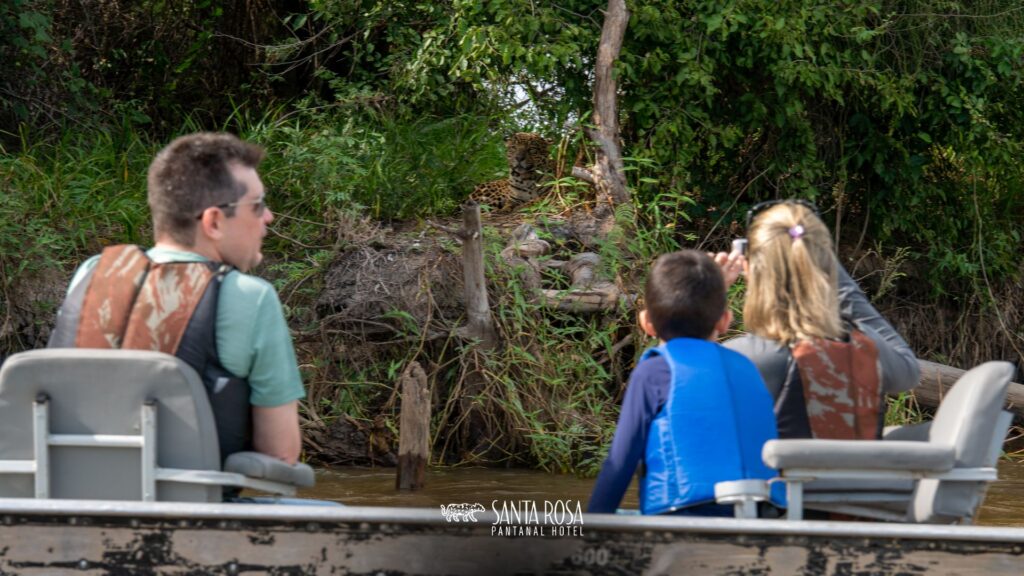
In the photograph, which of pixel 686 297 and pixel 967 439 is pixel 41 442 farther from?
pixel 967 439

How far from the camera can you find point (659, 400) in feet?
10.0

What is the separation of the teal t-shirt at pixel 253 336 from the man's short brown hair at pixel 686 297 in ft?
3.07

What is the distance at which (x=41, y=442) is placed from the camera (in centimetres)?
281

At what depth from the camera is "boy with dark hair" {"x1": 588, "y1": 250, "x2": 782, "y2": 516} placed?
3.02 metres

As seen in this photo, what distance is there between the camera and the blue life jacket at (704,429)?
3.02 m

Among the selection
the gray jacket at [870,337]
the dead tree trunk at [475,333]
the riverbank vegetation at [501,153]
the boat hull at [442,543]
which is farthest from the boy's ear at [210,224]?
A: the riverbank vegetation at [501,153]

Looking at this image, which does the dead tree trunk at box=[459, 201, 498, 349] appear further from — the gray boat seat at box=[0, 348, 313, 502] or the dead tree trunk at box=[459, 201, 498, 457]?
the gray boat seat at box=[0, 348, 313, 502]

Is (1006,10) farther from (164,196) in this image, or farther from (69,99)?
(164,196)

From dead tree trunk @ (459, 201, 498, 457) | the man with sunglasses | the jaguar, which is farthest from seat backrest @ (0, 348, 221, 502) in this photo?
the jaguar

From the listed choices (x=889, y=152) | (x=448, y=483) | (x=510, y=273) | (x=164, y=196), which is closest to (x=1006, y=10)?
(x=889, y=152)

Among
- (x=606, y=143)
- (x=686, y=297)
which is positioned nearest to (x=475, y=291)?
(x=606, y=143)

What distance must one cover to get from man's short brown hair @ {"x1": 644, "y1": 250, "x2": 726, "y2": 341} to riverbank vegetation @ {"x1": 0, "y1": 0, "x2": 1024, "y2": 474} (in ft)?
14.7

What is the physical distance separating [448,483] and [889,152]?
4.70 meters

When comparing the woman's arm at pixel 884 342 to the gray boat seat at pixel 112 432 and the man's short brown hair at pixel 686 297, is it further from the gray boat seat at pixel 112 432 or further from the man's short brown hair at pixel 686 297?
the gray boat seat at pixel 112 432
